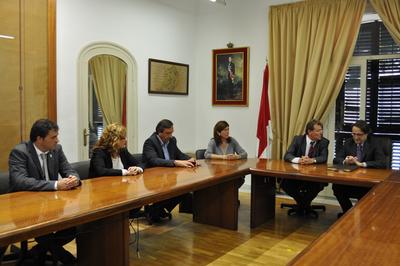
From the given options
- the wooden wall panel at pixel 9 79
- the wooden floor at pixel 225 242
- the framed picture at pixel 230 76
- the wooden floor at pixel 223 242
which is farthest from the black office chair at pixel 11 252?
the framed picture at pixel 230 76

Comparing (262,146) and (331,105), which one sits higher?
(331,105)

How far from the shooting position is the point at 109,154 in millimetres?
3354

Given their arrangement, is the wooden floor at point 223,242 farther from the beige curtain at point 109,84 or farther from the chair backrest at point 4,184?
the beige curtain at point 109,84

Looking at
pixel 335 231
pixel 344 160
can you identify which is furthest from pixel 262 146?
pixel 335 231

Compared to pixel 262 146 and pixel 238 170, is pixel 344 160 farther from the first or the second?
pixel 262 146

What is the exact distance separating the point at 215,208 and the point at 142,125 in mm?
1858

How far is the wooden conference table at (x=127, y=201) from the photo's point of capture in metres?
2.02

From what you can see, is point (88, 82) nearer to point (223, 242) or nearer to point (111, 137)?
point (111, 137)

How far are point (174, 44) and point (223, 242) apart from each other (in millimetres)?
3270

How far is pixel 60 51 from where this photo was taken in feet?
14.1

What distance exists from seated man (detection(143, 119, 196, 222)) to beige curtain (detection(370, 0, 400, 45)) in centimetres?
279

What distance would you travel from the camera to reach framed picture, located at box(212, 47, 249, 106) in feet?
19.1

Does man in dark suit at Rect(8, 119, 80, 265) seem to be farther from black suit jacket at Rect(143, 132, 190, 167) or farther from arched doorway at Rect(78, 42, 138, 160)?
arched doorway at Rect(78, 42, 138, 160)

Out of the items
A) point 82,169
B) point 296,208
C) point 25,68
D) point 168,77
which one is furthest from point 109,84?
point 296,208
